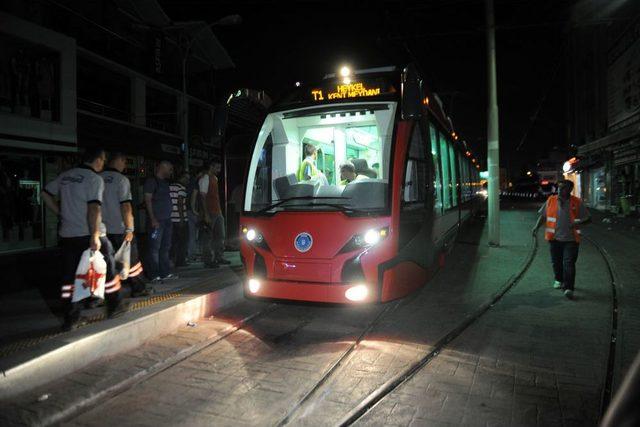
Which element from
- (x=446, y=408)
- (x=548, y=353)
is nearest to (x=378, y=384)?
(x=446, y=408)

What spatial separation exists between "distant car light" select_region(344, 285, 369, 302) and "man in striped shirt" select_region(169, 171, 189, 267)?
3368mm

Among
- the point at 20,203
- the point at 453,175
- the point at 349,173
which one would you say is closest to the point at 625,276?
the point at 453,175

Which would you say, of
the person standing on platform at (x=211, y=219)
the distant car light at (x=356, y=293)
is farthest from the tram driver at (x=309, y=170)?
the person standing on platform at (x=211, y=219)

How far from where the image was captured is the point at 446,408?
341 cm

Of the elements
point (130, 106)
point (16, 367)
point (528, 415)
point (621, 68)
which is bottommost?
point (528, 415)

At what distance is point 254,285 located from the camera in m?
5.70

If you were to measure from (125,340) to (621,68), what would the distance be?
24.0m

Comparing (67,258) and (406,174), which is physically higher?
(406,174)

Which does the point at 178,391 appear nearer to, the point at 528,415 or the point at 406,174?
the point at 528,415

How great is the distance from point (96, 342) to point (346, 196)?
10.3 feet

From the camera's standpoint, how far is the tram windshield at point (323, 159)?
580 centimetres

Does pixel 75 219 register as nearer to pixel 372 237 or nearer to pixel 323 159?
pixel 372 237

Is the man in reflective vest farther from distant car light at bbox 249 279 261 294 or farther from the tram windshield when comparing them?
distant car light at bbox 249 279 261 294

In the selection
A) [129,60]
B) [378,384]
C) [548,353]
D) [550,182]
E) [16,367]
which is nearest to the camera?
[16,367]
